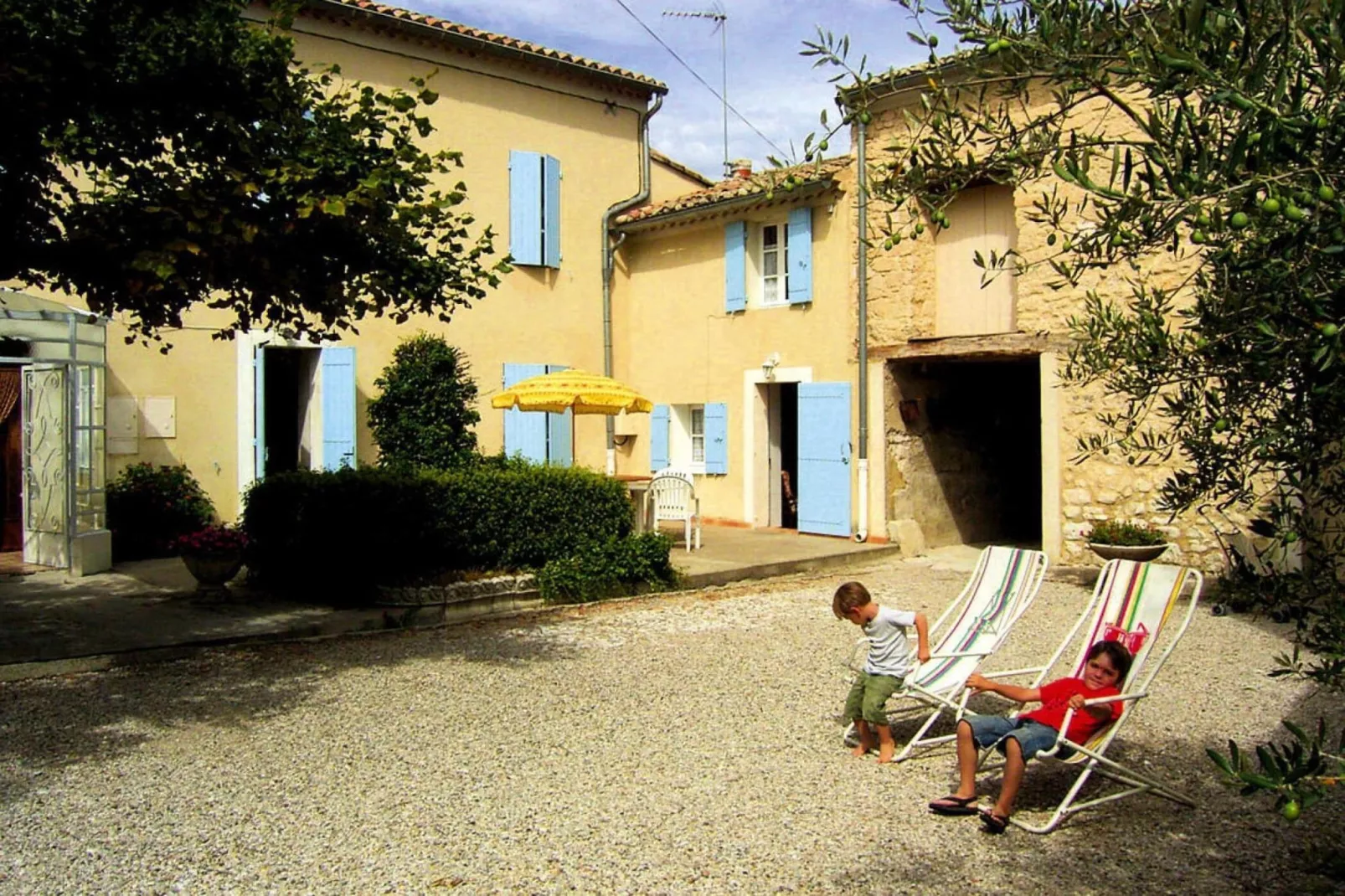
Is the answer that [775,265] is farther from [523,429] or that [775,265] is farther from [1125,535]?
[1125,535]

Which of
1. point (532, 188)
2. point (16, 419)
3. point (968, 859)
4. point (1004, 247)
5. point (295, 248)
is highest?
point (532, 188)

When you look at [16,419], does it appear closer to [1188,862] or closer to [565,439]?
[565,439]

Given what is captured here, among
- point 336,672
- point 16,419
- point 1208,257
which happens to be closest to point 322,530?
point 336,672

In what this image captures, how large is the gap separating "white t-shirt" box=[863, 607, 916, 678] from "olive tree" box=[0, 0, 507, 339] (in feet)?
9.82

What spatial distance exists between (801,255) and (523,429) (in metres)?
4.19

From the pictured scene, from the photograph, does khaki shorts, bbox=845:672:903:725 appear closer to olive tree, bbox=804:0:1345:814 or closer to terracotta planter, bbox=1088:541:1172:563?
olive tree, bbox=804:0:1345:814

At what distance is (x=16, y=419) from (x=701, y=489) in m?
8.04

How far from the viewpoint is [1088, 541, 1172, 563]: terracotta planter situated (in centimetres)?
989

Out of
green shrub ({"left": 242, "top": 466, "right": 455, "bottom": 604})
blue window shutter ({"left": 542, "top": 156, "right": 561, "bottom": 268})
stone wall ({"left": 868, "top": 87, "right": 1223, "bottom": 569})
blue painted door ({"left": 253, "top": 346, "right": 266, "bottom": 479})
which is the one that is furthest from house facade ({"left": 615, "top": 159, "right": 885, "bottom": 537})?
green shrub ({"left": 242, "top": 466, "right": 455, "bottom": 604})

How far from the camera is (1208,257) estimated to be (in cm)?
302

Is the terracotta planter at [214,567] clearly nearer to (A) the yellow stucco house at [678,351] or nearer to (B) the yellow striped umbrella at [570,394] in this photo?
(A) the yellow stucco house at [678,351]

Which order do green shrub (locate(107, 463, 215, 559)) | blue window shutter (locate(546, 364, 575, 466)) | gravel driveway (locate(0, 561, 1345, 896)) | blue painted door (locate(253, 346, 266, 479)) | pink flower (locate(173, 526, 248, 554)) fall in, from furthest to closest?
1. blue window shutter (locate(546, 364, 575, 466))
2. blue painted door (locate(253, 346, 266, 479))
3. green shrub (locate(107, 463, 215, 559))
4. pink flower (locate(173, 526, 248, 554))
5. gravel driveway (locate(0, 561, 1345, 896))

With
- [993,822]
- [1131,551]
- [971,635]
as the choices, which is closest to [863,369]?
[1131,551]

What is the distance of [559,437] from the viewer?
14938mm
